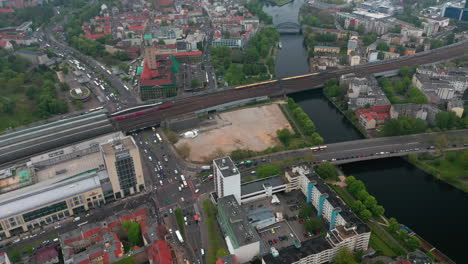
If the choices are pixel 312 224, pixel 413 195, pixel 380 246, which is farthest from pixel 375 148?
pixel 312 224

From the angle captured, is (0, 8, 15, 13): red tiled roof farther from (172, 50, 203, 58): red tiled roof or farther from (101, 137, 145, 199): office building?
(101, 137, 145, 199): office building

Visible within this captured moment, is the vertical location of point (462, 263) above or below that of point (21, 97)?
below

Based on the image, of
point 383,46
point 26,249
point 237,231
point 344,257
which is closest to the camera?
point 344,257

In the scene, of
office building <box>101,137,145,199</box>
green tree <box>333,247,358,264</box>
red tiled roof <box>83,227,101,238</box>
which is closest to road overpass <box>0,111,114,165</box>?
office building <box>101,137,145,199</box>

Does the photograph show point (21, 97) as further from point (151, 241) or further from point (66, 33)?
point (151, 241)

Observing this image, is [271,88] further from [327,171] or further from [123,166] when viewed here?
[123,166]

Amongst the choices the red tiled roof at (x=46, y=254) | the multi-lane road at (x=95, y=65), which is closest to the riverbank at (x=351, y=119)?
the multi-lane road at (x=95, y=65)

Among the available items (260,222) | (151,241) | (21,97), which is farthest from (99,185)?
(21,97)
